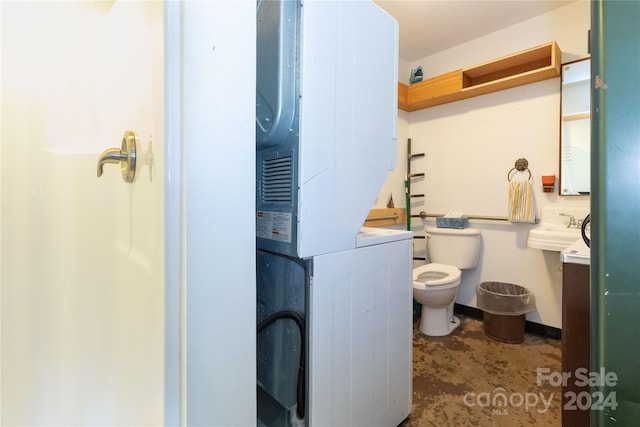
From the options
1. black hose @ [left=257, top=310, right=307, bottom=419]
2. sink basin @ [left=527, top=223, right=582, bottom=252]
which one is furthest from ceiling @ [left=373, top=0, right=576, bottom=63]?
black hose @ [left=257, top=310, right=307, bottom=419]

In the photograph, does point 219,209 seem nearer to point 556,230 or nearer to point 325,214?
point 325,214

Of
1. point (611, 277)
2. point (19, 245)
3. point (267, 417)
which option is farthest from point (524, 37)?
point (19, 245)

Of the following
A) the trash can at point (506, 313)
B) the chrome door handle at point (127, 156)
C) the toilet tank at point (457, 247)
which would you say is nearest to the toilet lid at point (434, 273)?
the toilet tank at point (457, 247)

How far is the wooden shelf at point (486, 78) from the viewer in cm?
197

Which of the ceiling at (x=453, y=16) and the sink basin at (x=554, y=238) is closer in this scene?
the sink basin at (x=554, y=238)

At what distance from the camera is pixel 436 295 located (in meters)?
1.93

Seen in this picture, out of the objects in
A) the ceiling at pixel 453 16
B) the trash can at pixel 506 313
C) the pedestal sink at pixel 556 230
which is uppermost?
the ceiling at pixel 453 16

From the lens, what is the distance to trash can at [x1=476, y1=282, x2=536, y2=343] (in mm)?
2010

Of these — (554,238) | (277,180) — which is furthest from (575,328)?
(554,238)

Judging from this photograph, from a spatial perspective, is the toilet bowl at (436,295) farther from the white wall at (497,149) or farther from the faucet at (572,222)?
the faucet at (572,222)

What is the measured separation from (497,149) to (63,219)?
2.64m

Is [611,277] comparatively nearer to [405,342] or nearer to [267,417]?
[405,342]

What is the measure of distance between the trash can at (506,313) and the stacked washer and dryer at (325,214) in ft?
4.26

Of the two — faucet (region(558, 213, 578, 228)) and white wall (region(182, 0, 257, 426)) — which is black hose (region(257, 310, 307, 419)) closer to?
white wall (region(182, 0, 257, 426))
